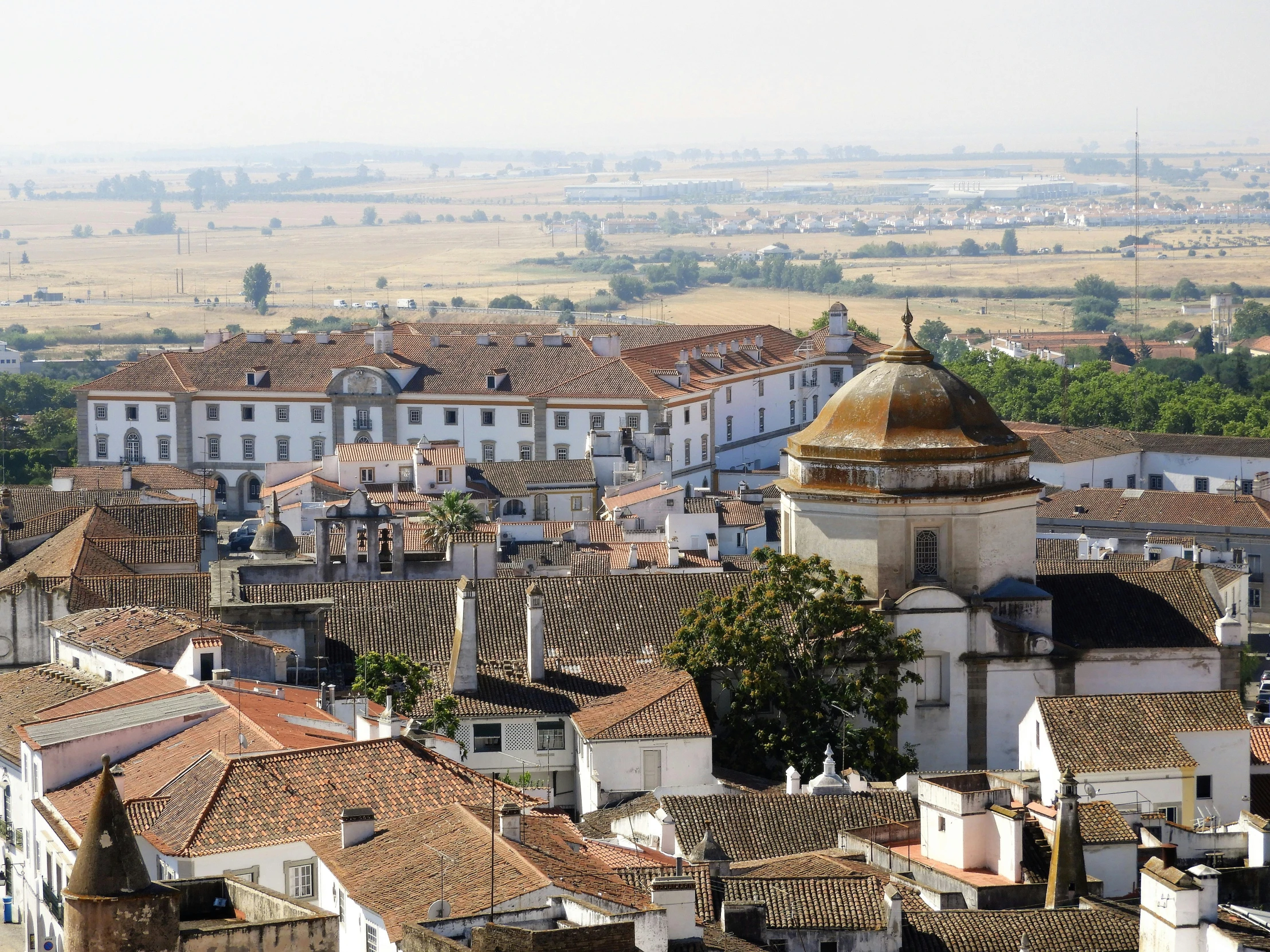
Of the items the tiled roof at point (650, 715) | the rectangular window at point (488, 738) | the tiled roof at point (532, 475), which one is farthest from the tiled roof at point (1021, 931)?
the tiled roof at point (532, 475)

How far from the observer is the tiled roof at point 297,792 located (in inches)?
1423

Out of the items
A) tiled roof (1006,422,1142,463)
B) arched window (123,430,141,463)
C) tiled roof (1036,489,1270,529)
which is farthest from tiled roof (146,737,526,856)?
arched window (123,430,141,463)

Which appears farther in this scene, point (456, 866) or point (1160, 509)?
point (1160, 509)

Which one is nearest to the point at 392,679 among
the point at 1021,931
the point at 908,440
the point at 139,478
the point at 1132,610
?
the point at 908,440

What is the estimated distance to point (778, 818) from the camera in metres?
41.7

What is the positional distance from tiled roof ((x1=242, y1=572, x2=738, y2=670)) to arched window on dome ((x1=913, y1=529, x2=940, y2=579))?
4510 mm

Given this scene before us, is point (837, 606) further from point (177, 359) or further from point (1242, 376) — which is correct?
point (1242, 376)

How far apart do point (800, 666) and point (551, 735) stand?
5181 millimetres

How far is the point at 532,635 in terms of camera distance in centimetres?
5216

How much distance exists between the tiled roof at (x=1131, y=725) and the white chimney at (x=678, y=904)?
596 inches

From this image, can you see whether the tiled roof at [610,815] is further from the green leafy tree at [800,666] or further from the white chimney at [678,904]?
the white chimney at [678,904]

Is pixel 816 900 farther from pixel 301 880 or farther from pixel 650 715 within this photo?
pixel 650 715

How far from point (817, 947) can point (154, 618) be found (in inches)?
844

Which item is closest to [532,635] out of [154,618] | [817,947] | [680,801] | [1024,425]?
[154,618]
